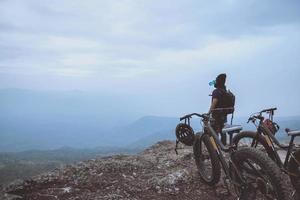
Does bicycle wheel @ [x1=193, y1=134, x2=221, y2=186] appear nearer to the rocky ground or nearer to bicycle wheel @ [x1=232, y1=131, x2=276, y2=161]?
the rocky ground

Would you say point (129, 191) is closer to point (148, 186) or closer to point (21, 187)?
point (148, 186)

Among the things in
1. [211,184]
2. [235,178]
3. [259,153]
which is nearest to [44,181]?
[211,184]

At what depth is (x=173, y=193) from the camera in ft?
29.6

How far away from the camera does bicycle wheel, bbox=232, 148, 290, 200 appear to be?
570cm

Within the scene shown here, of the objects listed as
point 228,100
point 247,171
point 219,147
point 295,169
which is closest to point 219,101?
point 228,100

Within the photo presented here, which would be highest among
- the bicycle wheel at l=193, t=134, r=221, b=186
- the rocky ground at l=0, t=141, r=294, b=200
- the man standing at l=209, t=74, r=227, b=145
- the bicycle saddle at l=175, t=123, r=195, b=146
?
the man standing at l=209, t=74, r=227, b=145

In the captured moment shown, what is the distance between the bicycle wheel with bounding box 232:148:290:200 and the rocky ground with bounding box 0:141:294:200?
2.03 m

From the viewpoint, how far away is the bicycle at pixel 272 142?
7.18m

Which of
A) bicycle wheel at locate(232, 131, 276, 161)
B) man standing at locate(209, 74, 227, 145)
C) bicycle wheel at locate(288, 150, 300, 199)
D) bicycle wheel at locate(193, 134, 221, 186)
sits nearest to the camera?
bicycle wheel at locate(288, 150, 300, 199)

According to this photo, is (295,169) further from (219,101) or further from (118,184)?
(118,184)

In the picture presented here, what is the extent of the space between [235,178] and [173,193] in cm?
257

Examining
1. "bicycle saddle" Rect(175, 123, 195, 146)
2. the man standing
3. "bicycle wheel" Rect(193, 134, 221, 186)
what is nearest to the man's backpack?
the man standing

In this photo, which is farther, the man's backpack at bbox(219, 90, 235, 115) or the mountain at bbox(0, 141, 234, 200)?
the man's backpack at bbox(219, 90, 235, 115)

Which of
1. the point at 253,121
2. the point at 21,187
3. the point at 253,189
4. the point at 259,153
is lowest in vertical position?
the point at 21,187
